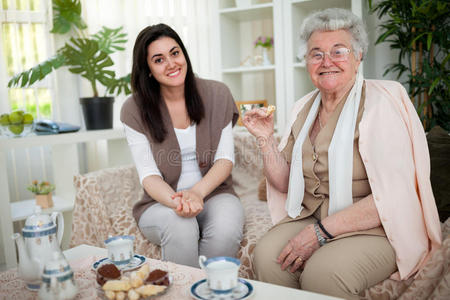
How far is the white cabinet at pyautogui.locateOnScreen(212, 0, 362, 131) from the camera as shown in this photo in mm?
2641

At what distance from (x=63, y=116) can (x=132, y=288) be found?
2474 millimetres

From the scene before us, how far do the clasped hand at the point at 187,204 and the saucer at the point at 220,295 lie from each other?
56 cm

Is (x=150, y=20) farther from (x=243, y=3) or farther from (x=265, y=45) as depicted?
(x=265, y=45)

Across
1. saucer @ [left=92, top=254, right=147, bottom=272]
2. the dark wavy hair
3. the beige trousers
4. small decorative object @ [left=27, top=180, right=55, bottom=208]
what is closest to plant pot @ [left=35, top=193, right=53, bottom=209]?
small decorative object @ [left=27, top=180, right=55, bottom=208]

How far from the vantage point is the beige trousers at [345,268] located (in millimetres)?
1206

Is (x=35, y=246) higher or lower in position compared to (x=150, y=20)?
lower

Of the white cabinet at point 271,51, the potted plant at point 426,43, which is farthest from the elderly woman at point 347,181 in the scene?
the white cabinet at point 271,51

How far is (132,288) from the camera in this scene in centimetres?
102

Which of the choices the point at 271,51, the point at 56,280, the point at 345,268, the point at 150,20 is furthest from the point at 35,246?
the point at 150,20

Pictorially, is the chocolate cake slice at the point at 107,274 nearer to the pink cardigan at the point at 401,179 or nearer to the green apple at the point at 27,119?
the pink cardigan at the point at 401,179

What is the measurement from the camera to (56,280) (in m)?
0.98

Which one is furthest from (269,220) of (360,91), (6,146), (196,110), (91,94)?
(91,94)

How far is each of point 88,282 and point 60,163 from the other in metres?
1.92

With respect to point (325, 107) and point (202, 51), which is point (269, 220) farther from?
point (202, 51)
